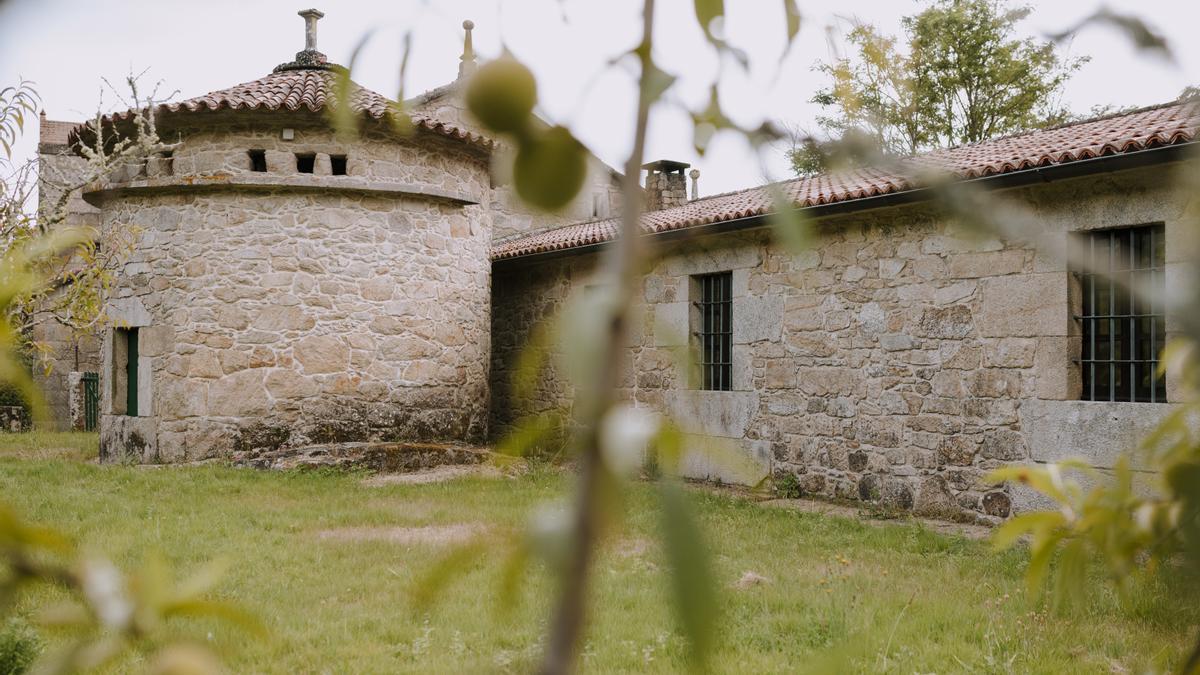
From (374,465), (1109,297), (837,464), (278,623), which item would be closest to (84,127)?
(374,465)

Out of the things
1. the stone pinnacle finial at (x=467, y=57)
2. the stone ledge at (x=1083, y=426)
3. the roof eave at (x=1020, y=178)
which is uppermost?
the roof eave at (x=1020, y=178)

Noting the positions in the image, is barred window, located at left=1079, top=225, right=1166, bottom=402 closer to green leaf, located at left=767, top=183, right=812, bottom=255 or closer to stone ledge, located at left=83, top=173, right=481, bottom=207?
green leaf, located at left=767, top=183, right=812, bottom=255

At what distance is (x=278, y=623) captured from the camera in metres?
4.13

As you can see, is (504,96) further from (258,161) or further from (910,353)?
(258,161)

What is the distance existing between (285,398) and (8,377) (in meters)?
9.68

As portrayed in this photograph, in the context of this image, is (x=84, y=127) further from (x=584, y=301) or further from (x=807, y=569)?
(x=584, y=301)

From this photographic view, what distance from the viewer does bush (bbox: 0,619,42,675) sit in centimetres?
304

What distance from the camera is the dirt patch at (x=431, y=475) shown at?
8.50 metres

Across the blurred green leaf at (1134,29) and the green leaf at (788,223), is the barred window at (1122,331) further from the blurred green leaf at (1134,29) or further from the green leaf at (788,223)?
the green leaf at (788,223)

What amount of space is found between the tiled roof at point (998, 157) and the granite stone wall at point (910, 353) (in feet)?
1.10

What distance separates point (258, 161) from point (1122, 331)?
344 inches

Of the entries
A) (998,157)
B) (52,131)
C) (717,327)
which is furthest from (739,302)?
(52,131)

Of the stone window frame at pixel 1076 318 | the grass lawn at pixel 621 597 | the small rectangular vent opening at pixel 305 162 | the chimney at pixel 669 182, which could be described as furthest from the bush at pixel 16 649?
the chimney at pixel 669 182

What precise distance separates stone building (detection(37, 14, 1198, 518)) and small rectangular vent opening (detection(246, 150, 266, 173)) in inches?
1.4
